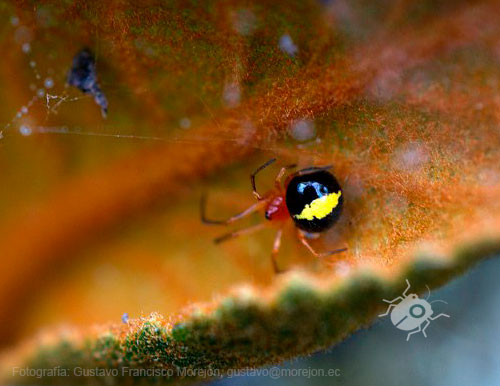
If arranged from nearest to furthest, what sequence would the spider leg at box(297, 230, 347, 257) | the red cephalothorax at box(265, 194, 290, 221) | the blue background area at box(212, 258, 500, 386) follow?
the spider leg at box(297, 230, 347, 257)
the blue background area at box(212, 258, 500, 386)
the red cephalothorax at box(265, 194, 290, 221)

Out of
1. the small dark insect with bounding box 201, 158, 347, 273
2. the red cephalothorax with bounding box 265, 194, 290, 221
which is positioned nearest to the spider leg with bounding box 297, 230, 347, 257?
the small dark insect with bounding box 201, 158, 347, 273

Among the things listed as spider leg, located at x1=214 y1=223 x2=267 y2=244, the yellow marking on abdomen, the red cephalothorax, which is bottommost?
the yellow marking on abdomen

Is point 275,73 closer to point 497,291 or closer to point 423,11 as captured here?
point 423,11

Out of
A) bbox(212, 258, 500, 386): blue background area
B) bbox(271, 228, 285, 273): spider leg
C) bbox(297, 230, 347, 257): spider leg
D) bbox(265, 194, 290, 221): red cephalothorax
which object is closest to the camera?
bbox(297, 230, 347, 257): spider leg

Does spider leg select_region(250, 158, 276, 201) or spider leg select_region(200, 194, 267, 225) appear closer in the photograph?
spider leg select_region(250, 158, 276, 201)

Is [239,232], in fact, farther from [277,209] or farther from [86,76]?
[86,76]

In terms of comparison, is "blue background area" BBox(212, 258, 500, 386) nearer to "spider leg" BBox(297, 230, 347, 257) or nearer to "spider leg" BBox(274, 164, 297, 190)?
"spider leg" BBox(297, 230, 347, 257)

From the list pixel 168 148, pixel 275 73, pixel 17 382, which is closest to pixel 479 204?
pixel 275 73
